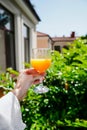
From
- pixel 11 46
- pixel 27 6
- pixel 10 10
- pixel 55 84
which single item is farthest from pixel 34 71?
pixel 27 6

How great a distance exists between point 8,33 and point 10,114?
977 cm

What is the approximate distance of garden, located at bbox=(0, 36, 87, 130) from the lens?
2.30 metres

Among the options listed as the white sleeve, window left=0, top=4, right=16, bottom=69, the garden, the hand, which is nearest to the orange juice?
the hand

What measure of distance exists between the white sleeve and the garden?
0.54 m

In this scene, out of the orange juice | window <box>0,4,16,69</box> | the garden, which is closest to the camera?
the orange juice

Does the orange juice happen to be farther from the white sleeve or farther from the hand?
the white sleeve

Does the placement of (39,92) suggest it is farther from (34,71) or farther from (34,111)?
(34,71)

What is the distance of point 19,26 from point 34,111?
9972mm

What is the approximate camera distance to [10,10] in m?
10.9

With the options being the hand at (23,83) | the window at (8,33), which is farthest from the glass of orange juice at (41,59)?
the window at (8,33)

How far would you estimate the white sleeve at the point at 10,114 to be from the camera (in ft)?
5.46

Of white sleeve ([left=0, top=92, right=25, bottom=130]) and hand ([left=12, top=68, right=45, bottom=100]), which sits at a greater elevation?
hand ([left=12, top=68, right=45, bottom=100])

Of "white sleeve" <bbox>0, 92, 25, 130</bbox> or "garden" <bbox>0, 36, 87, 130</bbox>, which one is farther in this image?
"garden" <bbox>0, 36, 87, 130</bbox>

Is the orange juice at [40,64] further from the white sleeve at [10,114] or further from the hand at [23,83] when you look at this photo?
the white sleeve at [10,114]
